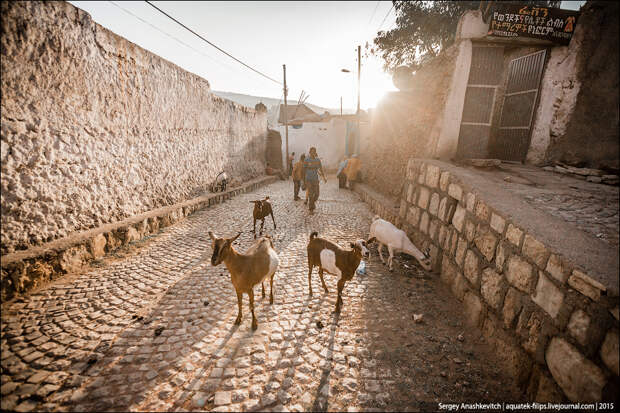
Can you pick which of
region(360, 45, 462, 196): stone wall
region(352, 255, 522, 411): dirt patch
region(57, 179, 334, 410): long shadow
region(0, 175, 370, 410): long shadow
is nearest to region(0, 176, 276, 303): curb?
region(0, 175, 370, 410): long shadow

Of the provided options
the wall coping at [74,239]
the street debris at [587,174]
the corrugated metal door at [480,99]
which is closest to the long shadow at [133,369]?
the wall coping at [74,239]

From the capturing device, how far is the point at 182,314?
3.49 meters

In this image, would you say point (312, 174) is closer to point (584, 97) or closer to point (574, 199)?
point (574, 199)

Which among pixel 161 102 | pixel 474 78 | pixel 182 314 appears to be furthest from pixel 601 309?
pixel 161 102

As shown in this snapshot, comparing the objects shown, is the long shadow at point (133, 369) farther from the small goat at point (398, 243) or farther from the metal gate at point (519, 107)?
the metal gate at point (519, 107)

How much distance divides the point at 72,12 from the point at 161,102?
270 cm

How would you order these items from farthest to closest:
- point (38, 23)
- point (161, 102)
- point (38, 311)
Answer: point (161, 102) < point (38, 23) < point (38, 311)

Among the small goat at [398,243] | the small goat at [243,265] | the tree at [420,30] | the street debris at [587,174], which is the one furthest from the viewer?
the tree at [420,30]

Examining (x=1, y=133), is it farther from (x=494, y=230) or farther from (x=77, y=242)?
(x=494, y=230)

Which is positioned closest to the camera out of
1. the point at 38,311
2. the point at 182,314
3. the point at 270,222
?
the point at 38,311

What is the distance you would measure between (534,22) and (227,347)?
34.1 feet

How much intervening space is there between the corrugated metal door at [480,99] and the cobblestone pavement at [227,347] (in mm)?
5401

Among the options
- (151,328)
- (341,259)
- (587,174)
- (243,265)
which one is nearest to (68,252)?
(151,328)

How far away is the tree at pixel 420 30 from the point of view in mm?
18516
